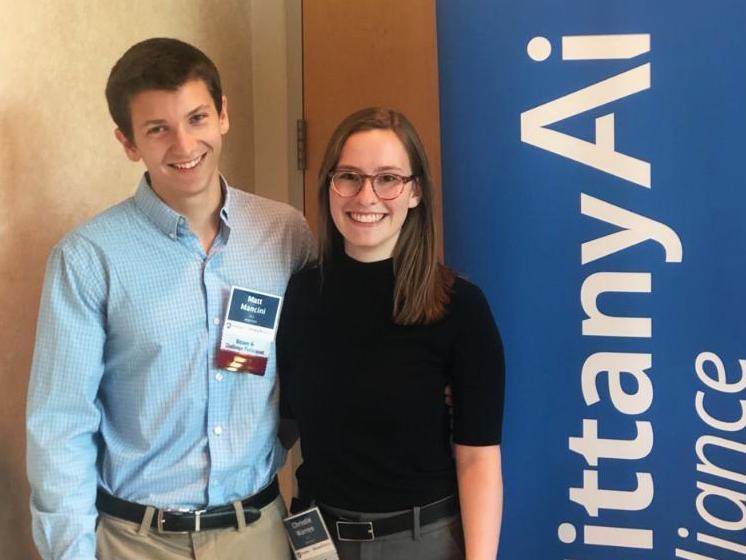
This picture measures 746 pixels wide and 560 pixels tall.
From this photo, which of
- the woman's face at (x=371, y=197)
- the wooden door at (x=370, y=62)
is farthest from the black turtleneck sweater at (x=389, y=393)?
the wooden door at (x=370, y=62)

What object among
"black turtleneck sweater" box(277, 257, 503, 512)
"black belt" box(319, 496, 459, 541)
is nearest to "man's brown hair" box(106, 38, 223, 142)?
"black turtleneck sweater" box(277, 257, 503, 512)

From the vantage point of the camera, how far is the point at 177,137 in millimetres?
1311

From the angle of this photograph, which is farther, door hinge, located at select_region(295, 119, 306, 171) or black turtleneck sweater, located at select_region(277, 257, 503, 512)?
door hinge, located at select_region(295, 119, 306, 171)

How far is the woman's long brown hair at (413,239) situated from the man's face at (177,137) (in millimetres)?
235

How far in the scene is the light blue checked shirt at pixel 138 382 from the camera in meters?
1.28

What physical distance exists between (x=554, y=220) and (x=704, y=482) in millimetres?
651

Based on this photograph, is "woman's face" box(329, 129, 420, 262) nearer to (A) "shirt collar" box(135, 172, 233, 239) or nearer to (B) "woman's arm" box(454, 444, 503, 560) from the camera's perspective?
(A) "shirt collar" box(135, 172, 233, 239)

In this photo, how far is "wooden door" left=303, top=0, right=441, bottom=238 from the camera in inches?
82.7

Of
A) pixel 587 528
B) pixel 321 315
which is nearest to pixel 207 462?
pixel 321 315

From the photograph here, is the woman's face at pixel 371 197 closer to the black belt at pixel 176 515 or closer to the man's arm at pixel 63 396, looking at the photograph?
the man's arm at pixel 63 396

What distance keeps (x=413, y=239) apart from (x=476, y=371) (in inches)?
11.1

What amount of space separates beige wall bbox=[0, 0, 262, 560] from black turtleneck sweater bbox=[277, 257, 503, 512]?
0.57m

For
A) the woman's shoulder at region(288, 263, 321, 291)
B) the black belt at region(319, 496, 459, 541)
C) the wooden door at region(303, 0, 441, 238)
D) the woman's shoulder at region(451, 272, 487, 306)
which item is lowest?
the black belt at region(319, 496, 459, 541)

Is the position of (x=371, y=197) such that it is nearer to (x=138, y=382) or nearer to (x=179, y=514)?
(x=138, y=382)
